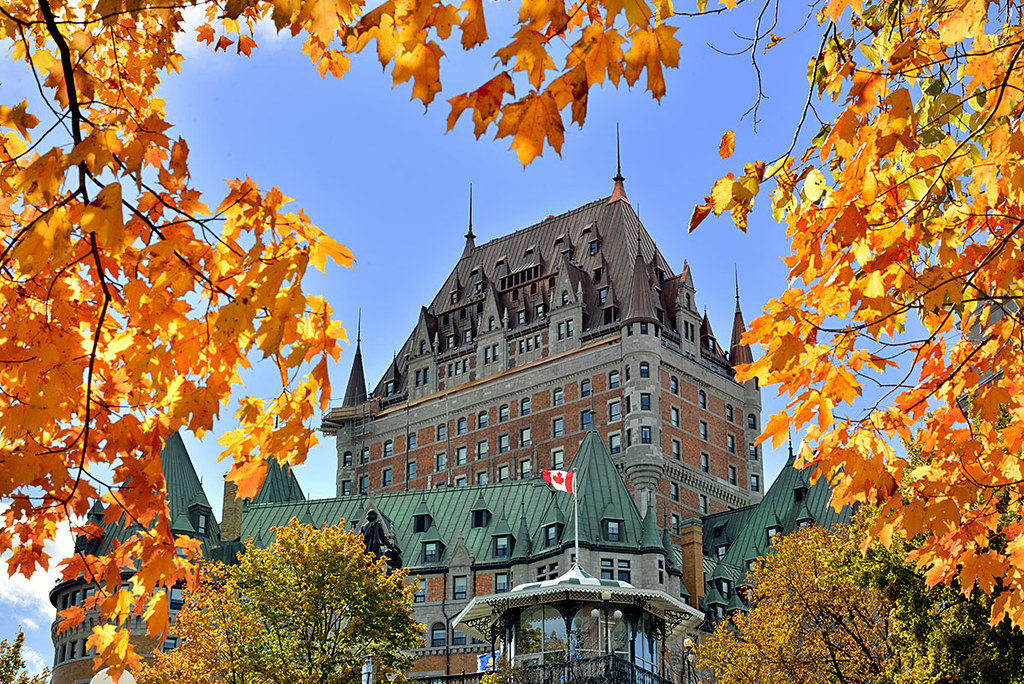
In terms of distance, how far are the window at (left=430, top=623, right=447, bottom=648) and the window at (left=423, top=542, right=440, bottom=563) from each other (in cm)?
448

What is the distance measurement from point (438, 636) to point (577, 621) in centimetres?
3522

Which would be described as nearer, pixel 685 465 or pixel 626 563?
pixel 626 563

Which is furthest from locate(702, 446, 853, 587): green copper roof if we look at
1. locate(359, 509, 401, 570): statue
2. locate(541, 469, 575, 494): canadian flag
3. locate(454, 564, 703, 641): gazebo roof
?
locate(454, 564, 703, 641): gazebo roof

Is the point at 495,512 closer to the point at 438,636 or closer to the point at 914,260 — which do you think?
the point at 438,636

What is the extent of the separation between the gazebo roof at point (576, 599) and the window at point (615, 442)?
4926 cm

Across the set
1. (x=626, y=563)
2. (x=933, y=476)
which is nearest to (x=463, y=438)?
(x=626, y=563)

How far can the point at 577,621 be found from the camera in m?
33.9

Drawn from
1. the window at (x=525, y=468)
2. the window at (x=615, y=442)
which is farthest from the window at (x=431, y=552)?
the window at (x=615, y=442)

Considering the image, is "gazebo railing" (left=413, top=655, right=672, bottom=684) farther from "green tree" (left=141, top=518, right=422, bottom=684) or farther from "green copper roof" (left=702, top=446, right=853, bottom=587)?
"green copper roof" (left=702, top=446, right=853, bottom=587)

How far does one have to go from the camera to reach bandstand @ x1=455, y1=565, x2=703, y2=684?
109ft

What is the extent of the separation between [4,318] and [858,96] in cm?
534

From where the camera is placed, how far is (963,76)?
9141mm

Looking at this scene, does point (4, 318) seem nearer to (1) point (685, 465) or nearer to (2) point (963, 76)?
(2) point (963, 76)

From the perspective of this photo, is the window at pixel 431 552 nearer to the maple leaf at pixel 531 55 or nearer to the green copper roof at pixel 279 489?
the green copper roof at pixel 279 489
